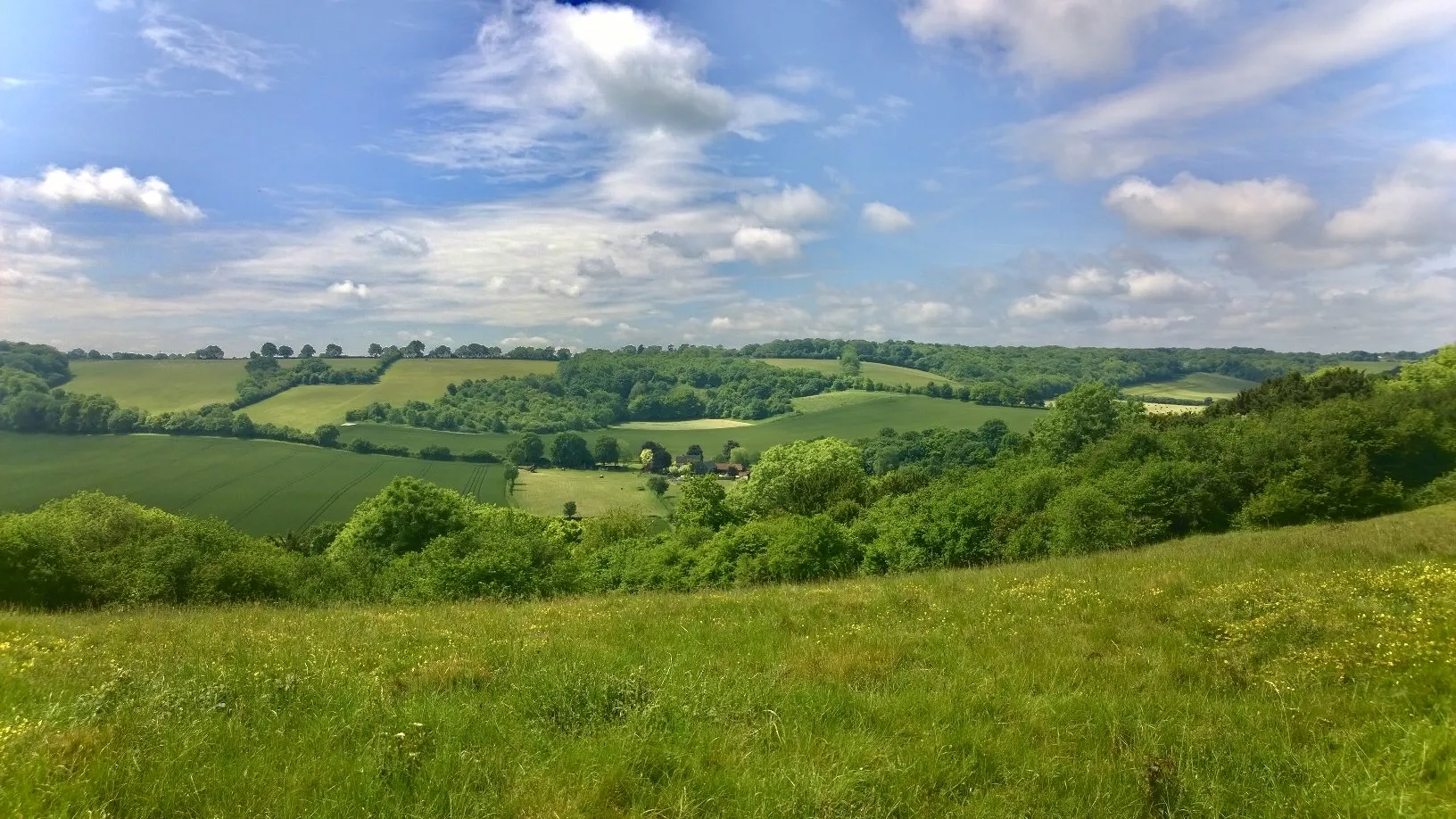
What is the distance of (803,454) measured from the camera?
89250mm

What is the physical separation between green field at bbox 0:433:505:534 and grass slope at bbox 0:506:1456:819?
233ft

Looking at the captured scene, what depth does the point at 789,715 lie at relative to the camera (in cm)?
572

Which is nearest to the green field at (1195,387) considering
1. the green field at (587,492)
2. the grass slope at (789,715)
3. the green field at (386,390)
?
the green field at (587,492)

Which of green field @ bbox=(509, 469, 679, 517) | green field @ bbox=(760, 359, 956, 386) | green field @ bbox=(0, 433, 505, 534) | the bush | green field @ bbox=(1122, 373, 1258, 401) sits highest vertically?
green field @ bbox=(760, 359, 956, 386)

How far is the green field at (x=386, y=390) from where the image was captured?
362 feet

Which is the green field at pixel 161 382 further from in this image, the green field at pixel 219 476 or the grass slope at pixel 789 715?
the grass slope at pixel 789 715

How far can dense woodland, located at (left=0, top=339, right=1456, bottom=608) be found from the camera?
2509 centimetres

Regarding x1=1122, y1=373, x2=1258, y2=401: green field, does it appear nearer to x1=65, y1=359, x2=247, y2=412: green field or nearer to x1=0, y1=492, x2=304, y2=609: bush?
x1=0, y1=492, x2=304, y2=609: bush

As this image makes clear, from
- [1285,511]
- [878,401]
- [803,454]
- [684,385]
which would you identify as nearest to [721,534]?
[1285,511]

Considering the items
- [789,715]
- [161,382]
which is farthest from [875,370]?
[789,715]

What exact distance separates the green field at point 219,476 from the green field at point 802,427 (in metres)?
11.4

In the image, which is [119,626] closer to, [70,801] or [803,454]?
[70,801]

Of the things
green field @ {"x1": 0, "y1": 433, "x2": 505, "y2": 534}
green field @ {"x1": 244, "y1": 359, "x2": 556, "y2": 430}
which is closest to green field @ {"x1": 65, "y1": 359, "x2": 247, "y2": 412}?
green field @ {"x1": 244, "y1": 359, "x2": 556, "y2": 430}

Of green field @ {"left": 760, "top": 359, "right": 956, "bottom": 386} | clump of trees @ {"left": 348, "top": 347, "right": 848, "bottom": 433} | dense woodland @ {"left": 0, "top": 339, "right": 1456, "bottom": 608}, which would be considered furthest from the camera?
green field @ {"left": 760, "top": 359, "right": 956, "bottom": 386}
